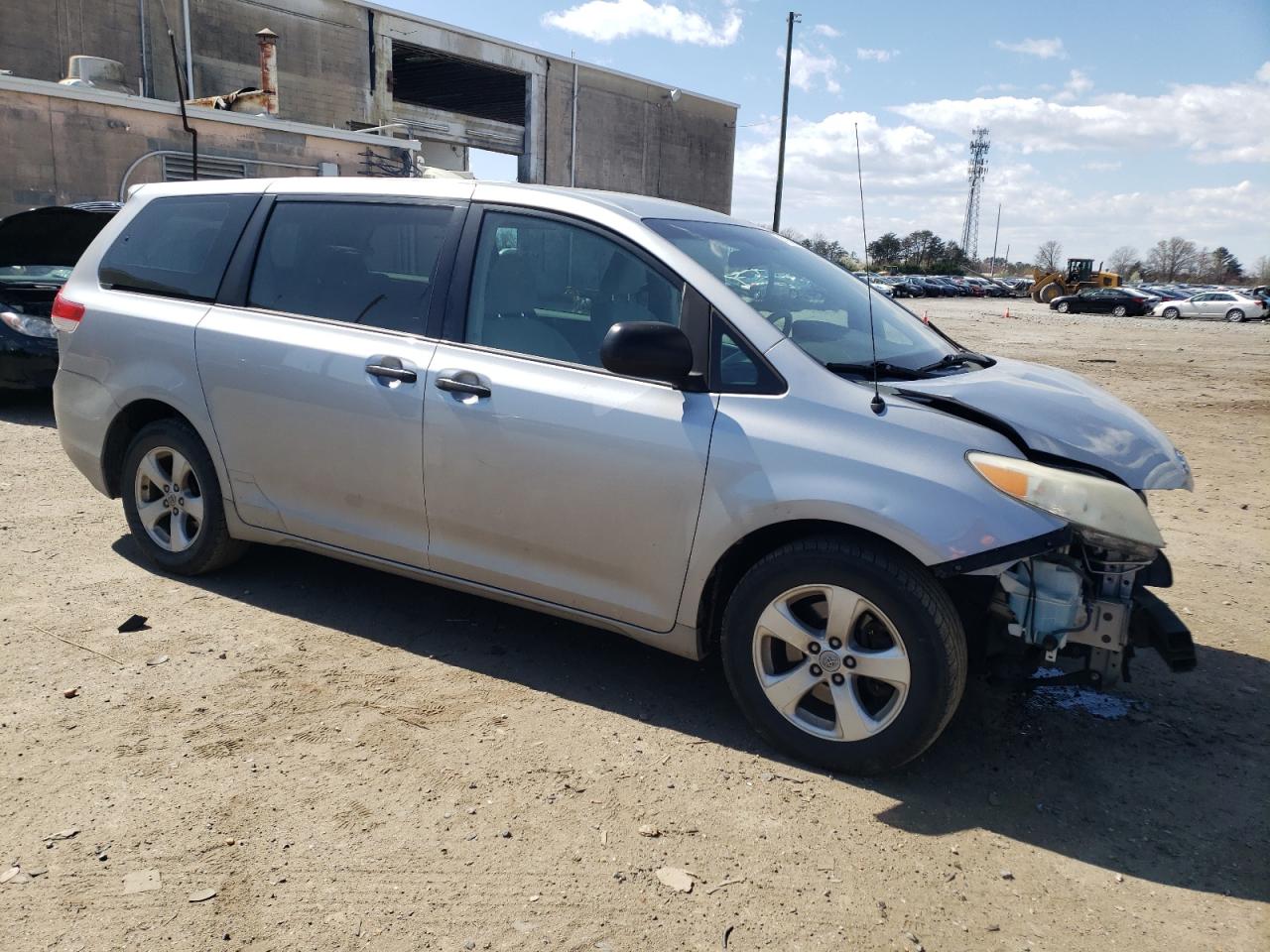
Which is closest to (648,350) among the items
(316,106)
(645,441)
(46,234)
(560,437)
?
(645,441)

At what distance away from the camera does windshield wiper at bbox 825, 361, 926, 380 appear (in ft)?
11.4

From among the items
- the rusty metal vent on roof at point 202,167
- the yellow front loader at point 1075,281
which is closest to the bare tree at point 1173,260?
the yellow front loader at point 1075,281

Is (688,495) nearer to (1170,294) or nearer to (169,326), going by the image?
(169,326)

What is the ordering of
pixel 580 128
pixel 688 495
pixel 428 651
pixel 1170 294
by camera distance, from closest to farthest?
pixel 688 495, pixel 428 651, pixel 580 128, pixel 1170 294

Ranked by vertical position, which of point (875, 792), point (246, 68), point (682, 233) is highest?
point (246, 68)

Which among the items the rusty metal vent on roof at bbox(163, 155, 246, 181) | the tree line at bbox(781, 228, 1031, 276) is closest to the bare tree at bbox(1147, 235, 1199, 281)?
the tree line at bbox(781, 228, 1031, 276)

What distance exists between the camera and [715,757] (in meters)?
3.42

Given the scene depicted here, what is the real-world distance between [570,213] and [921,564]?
188 cm

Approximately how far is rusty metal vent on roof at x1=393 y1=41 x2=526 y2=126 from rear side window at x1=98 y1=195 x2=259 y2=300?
32.0 m

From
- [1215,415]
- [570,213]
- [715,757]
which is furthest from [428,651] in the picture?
[1215,415]

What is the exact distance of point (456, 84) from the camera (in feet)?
129

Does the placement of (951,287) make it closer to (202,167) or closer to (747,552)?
(202,167)

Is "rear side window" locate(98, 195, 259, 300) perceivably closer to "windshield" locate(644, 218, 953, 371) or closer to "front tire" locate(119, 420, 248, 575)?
"front tire" locate(119, 420, 248, 575)

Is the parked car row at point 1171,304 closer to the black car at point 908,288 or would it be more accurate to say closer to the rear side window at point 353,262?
the black car at point 908,288
